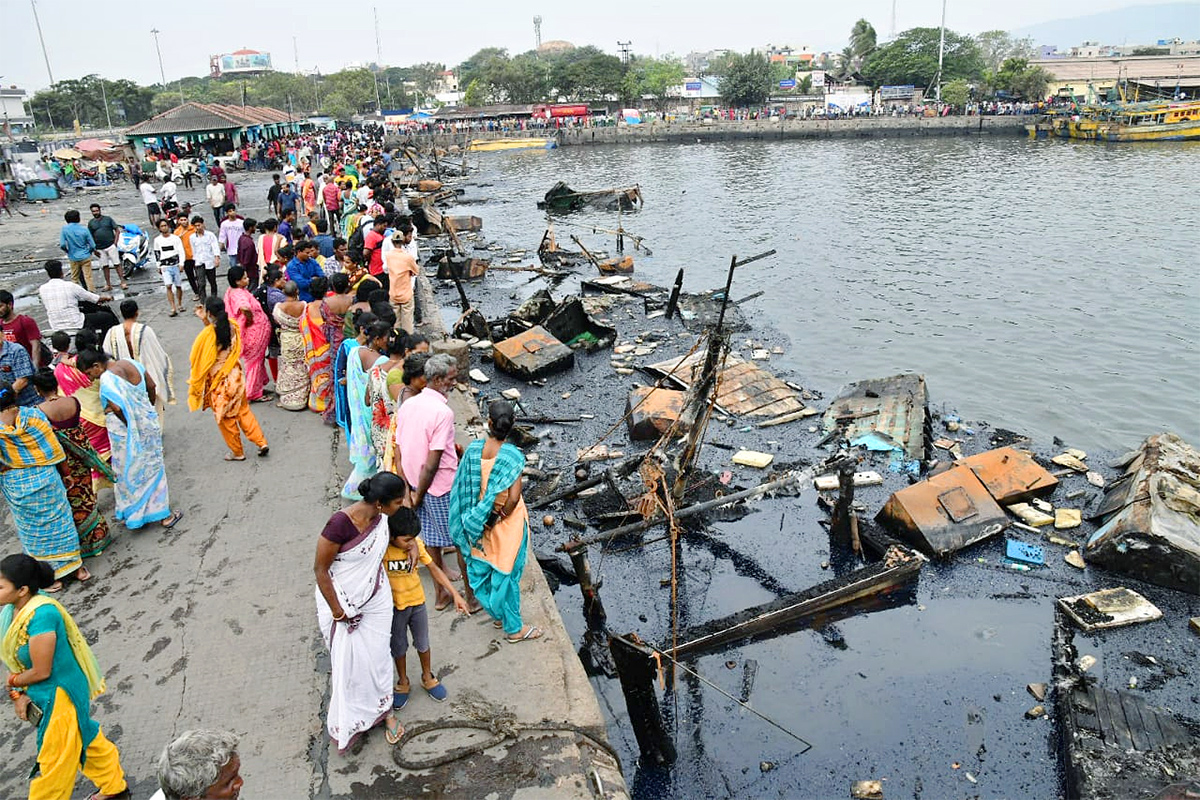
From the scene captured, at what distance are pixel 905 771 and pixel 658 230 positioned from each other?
2261 cm

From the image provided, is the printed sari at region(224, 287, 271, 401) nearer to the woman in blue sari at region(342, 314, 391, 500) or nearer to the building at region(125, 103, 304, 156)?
the woman in blue sari at region(342, 314, 391, 500)

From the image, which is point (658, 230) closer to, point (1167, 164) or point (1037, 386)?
point (1037, 386)

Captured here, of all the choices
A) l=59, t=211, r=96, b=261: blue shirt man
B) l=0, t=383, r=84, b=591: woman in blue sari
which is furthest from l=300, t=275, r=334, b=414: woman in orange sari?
l=59, t=211, r=96, b=261: blue shirt man

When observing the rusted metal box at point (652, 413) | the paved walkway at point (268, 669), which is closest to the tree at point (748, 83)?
the rusted metal box at point (652, 413)

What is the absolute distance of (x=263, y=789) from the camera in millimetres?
3527

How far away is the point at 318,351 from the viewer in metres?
7.57

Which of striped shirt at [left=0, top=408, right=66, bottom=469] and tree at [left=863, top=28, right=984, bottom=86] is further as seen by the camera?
tree at [left=863, top=28, right=984, bottom=86]

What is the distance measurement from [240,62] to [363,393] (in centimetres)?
20695

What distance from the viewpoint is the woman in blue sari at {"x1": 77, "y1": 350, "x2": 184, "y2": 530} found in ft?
17.8

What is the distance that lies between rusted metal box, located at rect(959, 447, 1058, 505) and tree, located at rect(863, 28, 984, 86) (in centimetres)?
7381

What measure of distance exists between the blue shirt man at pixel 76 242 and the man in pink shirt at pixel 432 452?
29.1 feet

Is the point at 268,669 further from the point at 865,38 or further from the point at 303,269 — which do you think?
the point at 865,38

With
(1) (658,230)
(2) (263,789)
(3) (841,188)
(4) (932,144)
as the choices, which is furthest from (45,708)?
(4) (932,144)

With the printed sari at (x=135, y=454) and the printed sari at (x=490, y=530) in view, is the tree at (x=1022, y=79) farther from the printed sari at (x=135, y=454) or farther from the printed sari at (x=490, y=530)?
the printed sari at (x=135, y=454)
